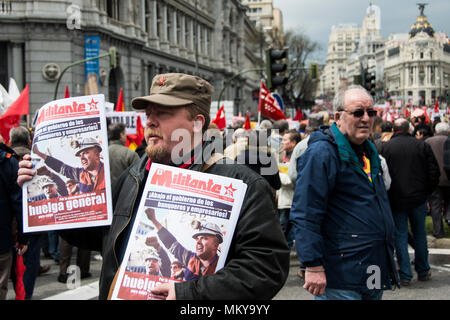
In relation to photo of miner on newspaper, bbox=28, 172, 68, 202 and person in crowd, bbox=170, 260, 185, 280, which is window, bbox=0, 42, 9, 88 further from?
person in crowd, bbox=170, 260, 185, 280

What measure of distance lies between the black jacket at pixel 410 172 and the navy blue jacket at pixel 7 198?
439 cm

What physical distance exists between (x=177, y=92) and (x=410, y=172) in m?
5.14

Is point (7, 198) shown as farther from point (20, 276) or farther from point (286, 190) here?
point (286, 190)

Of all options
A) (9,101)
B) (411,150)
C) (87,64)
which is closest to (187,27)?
(87,64)

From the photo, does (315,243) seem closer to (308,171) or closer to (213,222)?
(308,171)

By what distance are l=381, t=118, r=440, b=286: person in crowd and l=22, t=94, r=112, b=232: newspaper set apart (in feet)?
15.8

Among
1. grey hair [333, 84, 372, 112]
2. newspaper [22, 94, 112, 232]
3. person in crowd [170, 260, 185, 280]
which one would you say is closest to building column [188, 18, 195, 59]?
grey hair [333, 84, 372, 112]

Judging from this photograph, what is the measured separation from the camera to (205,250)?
2.17m

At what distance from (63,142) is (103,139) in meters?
0.21

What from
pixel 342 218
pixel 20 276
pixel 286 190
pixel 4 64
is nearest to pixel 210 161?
pixel 342 218

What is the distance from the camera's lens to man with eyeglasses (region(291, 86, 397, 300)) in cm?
361

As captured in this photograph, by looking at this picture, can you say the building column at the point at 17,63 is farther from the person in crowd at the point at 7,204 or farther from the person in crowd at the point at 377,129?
the person in crowd at the point at 7,204

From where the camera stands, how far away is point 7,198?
5062 millimetres

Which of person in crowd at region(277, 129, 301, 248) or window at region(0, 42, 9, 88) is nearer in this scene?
person in crowd at region(277, 129, 301, 248)
